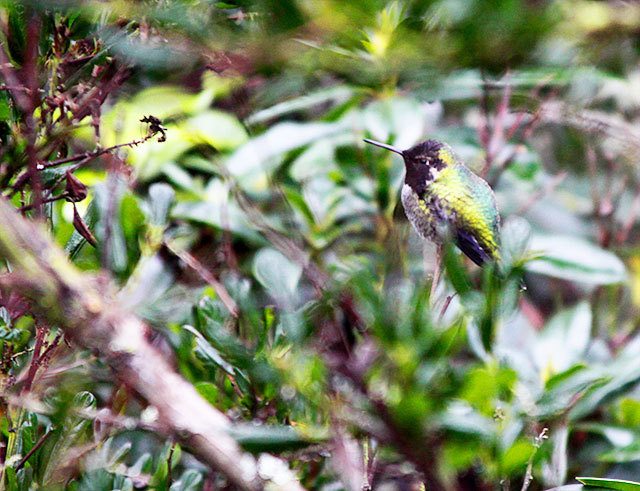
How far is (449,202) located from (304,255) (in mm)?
235

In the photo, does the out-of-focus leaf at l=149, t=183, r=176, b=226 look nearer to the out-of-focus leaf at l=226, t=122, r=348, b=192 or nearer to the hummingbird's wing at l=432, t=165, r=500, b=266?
the hummingbird's wing at l=432, t=165, r=500, b=266

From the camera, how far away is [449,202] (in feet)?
3.87

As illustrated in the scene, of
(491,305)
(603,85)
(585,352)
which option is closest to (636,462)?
(585,352)

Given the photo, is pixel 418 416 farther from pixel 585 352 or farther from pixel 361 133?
pixel 585 352

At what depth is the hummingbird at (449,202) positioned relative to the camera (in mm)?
1113

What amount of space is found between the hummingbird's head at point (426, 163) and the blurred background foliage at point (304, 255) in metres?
0.10

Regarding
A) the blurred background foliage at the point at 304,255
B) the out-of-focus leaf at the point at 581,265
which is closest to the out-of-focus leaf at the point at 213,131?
the blurred background foliage at the point at 304,255

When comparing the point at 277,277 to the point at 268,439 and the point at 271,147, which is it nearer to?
the point at 268,439

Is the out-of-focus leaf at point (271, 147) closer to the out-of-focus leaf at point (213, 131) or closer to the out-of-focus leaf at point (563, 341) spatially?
the out-of-focus leaf at point (213, 131)

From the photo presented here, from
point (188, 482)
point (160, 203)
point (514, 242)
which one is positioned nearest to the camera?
point (514, 242)

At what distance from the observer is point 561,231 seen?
2.28 meters

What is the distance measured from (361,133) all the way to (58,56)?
91cm

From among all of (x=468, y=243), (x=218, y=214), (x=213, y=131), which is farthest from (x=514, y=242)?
(x=213, y=131)

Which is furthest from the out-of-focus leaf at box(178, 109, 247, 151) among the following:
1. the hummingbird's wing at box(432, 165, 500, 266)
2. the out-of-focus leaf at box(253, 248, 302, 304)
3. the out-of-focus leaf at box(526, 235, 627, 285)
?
the hummingbird's wing at box(432, 165, 500, 266)
